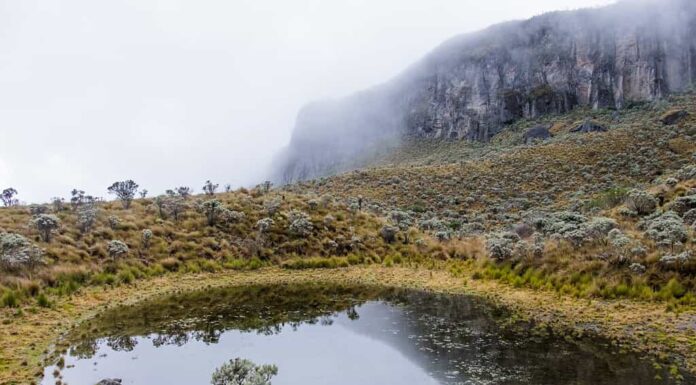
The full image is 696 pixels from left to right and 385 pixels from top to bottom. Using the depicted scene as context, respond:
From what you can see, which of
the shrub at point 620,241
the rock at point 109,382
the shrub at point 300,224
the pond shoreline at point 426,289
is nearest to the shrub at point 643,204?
the shrub at point 620,241

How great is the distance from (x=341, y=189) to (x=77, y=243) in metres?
45.6

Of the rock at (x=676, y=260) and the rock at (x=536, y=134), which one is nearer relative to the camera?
the rock at (x=676, y=260)

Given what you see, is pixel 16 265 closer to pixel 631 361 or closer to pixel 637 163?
pixel 631 361

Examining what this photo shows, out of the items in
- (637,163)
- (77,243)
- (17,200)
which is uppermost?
(17,200)

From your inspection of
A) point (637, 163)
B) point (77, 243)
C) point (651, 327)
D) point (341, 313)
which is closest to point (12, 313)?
point (77, 243)

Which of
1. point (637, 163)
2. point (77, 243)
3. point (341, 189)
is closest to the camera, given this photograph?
point (77, 243)

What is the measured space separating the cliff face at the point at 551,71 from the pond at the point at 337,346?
12443 centimetres

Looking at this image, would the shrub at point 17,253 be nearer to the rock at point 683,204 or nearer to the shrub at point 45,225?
the shrub at point 45,225

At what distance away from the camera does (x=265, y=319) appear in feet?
63.2

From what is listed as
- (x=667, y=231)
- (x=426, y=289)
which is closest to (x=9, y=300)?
(x=426, y=289)

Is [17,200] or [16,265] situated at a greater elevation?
[17,200]

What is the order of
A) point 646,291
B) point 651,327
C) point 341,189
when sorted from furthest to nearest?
point 341,189, point 646,291, point 651,327

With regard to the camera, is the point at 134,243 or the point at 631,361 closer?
the point at 631,361

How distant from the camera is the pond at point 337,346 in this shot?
1311cm
